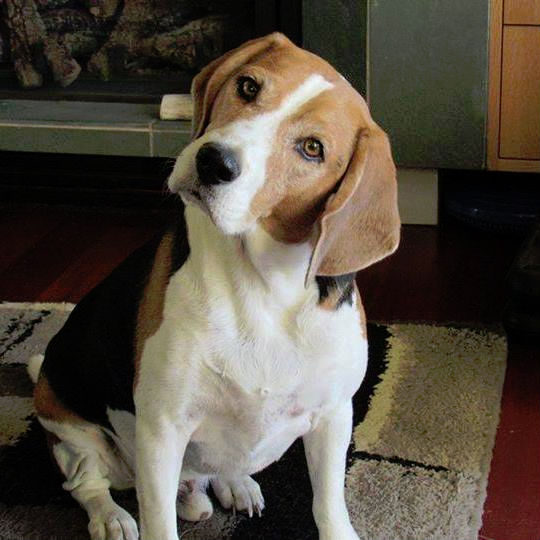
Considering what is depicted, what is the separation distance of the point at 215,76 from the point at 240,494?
2.40 feet

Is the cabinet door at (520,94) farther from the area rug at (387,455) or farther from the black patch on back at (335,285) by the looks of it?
the black patch on back at (335,285)

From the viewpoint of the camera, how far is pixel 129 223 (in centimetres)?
318

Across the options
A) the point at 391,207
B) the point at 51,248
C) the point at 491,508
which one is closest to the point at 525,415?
the point at 491,508

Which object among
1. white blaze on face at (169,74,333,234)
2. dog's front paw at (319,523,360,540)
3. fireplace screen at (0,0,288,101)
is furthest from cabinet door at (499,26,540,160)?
white blaze on face at (169,74,333,234)

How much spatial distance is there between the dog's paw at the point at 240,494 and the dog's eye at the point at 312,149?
26.9 inches

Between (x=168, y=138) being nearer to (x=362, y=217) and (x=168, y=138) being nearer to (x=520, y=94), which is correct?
(x=520, y=94)

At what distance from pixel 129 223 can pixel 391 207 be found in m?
1.85

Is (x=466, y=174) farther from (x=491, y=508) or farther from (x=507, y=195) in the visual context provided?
(x=491, y=508)

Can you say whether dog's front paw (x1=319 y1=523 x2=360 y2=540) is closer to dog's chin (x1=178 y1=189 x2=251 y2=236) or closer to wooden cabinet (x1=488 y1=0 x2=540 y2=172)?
dog's chin (x1=178 y1=189 x2=251 y2=236)

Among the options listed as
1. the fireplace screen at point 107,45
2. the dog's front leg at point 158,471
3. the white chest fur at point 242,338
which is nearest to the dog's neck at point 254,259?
the white chest fur at point 242,338

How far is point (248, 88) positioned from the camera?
1392 mm

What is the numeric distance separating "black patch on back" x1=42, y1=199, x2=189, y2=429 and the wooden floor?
27.0 inches

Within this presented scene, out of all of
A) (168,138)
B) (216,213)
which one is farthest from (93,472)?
(168,138)

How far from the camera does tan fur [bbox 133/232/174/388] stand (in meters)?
1.54
